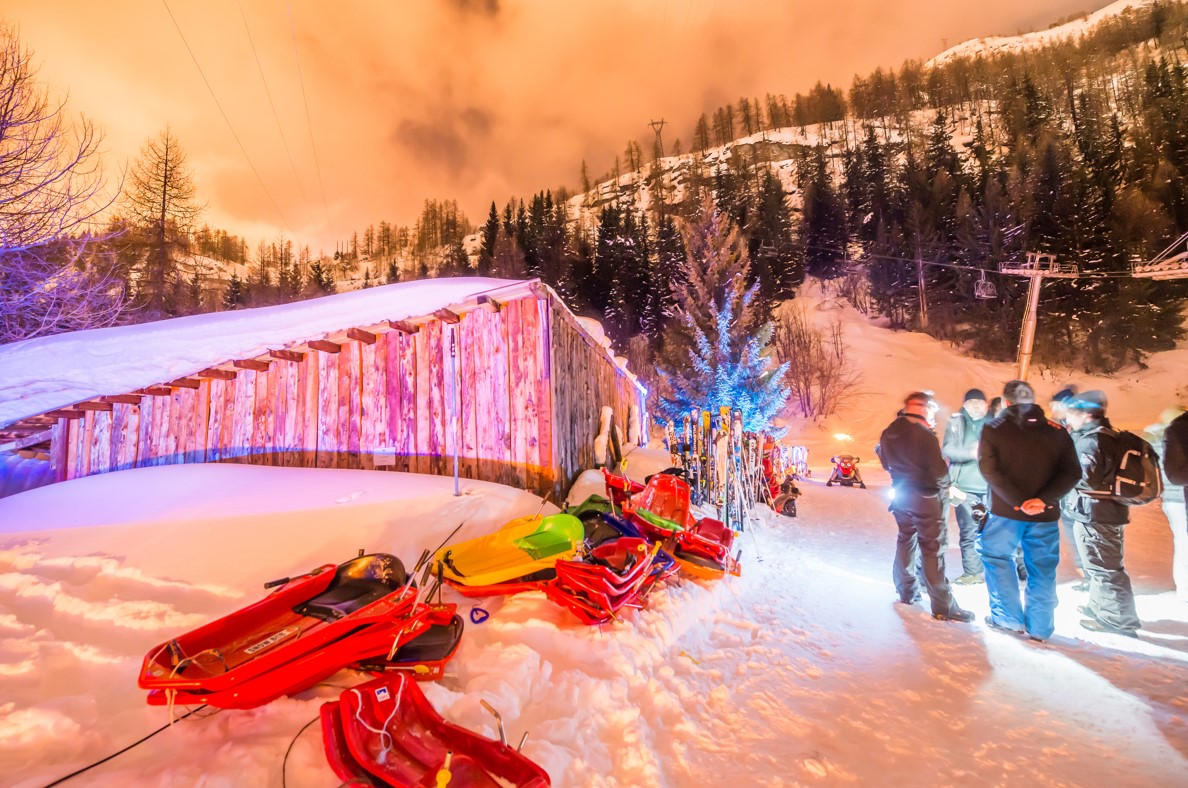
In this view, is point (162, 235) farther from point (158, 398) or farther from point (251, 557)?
point (251, 557)

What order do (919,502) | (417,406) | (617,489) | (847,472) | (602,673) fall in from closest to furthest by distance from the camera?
(602,673) < (919,502) < (617,489) < (417,406) < (847,472)

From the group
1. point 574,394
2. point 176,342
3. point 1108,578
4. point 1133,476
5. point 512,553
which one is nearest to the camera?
point 512,553

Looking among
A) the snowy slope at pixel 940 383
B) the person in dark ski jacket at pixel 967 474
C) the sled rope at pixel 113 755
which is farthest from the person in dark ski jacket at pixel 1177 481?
the snowy slope at pixel 940 383

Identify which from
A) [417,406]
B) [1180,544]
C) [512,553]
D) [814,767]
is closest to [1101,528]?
[1180,544]

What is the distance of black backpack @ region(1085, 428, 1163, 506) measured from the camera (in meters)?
3.96

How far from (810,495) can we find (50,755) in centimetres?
1294

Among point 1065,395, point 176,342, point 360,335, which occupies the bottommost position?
point 1065,395

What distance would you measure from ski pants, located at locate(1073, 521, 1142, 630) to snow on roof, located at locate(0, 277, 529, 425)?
6110mm

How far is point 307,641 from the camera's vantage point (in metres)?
2.13

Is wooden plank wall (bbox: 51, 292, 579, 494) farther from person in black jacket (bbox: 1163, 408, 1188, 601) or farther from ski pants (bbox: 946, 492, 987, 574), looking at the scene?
person in black jacket (bbox: 1163, 408, 1188, 601)

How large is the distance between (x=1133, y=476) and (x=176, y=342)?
933 centimetres

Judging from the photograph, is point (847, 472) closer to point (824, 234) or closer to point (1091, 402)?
point (1091, 402)

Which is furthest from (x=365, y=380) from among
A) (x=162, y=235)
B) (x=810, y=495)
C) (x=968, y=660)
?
(x=162, y=235)

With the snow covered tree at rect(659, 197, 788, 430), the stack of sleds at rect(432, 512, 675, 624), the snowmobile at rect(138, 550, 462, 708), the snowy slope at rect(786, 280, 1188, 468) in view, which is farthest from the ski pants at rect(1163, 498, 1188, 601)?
the snowy slope at rect(786, 280, 1188, 468)
